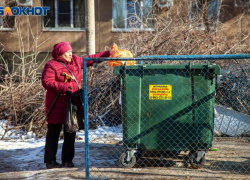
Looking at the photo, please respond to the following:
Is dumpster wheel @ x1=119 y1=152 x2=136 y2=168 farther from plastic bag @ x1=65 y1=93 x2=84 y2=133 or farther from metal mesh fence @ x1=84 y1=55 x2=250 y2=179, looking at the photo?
plastic bag @ x1=65 y1=93 x2=84 y2=133

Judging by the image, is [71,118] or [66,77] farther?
[66,77]

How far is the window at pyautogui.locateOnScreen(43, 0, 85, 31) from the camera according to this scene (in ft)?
42.7

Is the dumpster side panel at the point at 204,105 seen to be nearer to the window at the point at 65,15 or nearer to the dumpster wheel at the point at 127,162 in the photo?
the dumpster wheel at the point at 127,162

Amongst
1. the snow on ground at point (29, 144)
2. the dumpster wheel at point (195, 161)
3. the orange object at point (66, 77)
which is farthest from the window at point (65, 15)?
the dumpster wheel at point (195, 161)

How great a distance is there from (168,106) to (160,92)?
0.20 meters

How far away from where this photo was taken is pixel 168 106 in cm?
409

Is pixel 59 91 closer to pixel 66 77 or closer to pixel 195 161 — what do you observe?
pixel 66 77

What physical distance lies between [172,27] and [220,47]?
45.9 inches

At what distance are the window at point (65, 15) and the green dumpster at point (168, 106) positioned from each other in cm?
938

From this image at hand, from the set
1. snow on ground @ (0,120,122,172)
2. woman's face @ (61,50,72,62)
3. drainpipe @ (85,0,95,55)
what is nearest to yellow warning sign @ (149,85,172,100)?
woman's face @ (61,50,72,62)

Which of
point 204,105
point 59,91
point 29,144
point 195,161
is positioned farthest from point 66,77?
point 29,144

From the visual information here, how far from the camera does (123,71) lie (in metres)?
4.12

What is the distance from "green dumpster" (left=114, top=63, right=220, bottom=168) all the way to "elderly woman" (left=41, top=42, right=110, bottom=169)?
61cm

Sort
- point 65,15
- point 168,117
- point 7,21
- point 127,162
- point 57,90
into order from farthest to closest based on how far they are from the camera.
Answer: point 65,15 → point 7,21 → point 127,162 → point 168,117 → point 57,90
